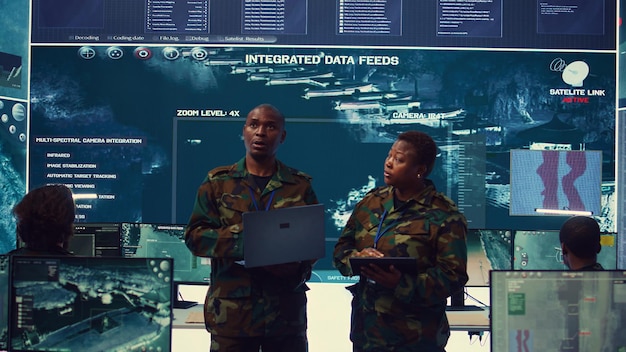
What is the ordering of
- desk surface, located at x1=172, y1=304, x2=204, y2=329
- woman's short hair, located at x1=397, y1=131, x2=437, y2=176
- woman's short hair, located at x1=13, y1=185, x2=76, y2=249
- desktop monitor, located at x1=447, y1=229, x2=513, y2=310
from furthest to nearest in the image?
1. desktop monitor, located at x1=447, y1=229, x2=513, y2=310
2. desk surface, located at x1=172, y1=304, x2=204, y2=329
3. woman's short hair, located at x1=397, y1=131, x2=437, y2=176
4. woman's short hair, located at x1=13, y1=185, x2=76, y2=249

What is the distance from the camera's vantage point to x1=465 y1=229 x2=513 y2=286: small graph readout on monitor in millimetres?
3973

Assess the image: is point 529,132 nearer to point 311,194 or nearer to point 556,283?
point 311,194

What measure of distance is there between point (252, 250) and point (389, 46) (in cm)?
315

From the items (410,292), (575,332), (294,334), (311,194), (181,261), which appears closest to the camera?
(575,332)

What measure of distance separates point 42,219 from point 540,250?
2.85 meters

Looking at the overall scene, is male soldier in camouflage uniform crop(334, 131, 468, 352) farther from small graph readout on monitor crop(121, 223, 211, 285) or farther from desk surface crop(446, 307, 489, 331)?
small graph readout on monitor crop(121, 223, 211, 285)

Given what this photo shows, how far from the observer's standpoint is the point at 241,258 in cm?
240

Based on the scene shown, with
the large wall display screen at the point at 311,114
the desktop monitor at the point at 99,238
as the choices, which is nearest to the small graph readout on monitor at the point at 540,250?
the large wall display screen at the point at 311,114

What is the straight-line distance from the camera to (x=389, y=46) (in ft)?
16.7

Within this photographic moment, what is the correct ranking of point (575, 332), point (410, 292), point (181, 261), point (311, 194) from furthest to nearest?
point (181, 261) → point (311, 194) → point (410, 292) → point (575, 332)

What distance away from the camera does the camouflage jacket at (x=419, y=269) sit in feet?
7.16

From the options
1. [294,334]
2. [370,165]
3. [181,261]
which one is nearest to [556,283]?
[294,334]

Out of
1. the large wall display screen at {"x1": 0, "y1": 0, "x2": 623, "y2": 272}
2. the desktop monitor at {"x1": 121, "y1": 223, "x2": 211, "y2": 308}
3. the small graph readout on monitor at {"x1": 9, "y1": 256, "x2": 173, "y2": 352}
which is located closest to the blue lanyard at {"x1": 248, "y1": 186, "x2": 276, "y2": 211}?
the small graph readout on monitor at {"x1": 9, "y1": 256, "x2": 173, "y2": 352}

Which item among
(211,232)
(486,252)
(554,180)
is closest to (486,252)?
(486,252)
